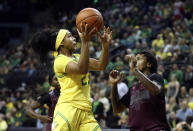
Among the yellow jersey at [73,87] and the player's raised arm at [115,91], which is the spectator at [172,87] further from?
the yellow jersey at [73,87]

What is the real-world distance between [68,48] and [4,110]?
10.3 m

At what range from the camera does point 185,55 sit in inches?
468

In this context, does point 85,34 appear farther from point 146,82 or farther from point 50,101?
point 50,101

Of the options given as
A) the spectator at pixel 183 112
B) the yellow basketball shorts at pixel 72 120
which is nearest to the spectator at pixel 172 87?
the spectator at pixel 183 112

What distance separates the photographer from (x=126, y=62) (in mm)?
12773

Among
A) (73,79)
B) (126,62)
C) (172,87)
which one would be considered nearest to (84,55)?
(73,79)

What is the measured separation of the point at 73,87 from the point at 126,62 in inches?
323

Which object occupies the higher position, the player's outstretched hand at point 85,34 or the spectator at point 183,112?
the player's outstretched hand at point 85,34

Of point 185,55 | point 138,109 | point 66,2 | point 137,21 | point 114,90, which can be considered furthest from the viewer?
point 66,2

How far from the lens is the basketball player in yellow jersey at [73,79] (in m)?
4.41

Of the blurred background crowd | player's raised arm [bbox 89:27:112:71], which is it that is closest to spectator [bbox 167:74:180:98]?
the blurred background crowd

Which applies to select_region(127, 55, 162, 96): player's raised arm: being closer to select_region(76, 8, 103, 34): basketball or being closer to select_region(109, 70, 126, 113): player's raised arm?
select_region(109, 70, 126, 113): player's raised arm

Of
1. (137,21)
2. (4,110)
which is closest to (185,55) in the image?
(137,21)

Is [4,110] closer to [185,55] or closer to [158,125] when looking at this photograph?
[185,55]
